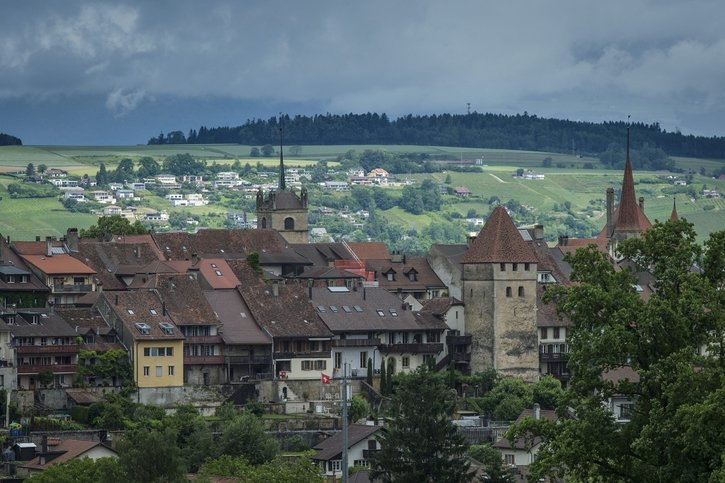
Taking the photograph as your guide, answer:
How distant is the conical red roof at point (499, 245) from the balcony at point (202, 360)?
18.4m

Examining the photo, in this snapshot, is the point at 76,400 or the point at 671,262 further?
the point at 76,400

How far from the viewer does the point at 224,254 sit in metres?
125

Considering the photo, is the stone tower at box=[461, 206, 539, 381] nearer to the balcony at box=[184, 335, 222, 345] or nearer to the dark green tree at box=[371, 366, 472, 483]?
the balcony at box=[184, 335, 222, 345]

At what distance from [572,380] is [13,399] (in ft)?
167

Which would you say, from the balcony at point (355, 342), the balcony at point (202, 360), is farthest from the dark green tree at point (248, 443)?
the balcony at point (355, 342)

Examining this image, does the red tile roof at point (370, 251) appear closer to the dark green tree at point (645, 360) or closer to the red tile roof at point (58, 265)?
the red tile roof at point (58, 265)

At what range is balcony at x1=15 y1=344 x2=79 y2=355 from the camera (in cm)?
9662

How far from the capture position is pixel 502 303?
115 metres

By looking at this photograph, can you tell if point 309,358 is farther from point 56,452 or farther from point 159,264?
point 56,452

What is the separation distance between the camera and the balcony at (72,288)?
110 m

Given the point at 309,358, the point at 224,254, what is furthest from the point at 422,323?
the point at 224,254

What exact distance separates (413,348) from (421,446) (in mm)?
32427

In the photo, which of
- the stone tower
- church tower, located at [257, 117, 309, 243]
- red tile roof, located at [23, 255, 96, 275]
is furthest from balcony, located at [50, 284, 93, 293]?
church tower, located at [257, 117, 309, 243]

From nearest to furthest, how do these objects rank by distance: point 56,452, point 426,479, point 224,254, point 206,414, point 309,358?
point 426,479
point 56,452
point 206,414
point 309,358
point 224,254
